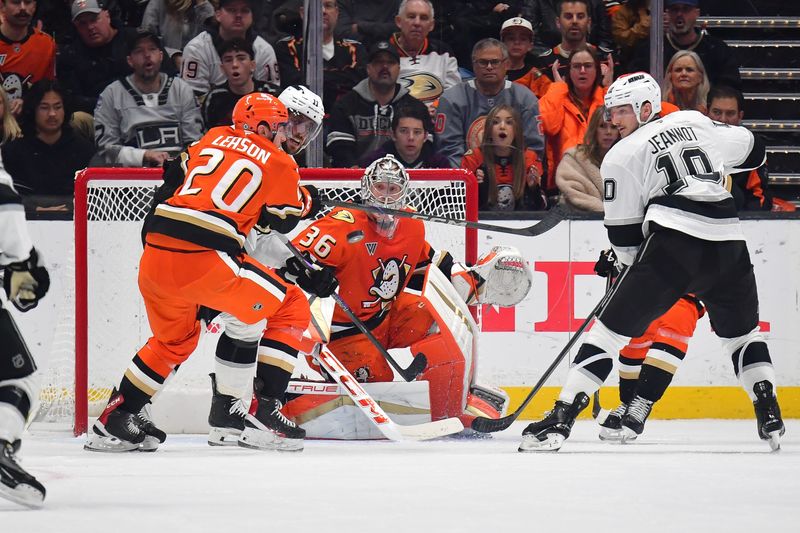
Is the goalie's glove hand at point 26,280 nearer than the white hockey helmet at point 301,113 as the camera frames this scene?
Yes

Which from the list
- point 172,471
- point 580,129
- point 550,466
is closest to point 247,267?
point 172,471

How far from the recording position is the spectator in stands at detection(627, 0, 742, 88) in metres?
6.59

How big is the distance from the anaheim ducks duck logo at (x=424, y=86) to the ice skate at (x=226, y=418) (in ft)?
8.00

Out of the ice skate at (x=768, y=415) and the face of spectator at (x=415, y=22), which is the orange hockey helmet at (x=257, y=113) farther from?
the face of spectator at (x=415, y=22)

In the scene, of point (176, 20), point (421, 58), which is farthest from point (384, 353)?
point (176, 20)

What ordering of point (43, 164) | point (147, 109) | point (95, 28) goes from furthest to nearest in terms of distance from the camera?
point (95, 28)
point (147, 109)
point (43, 164)

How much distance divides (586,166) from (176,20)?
83.8 inches

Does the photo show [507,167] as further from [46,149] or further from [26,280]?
[26,280]

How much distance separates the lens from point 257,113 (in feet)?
14.1

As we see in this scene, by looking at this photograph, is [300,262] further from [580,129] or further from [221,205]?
[580,129]

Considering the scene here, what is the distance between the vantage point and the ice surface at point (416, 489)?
8.63 feet

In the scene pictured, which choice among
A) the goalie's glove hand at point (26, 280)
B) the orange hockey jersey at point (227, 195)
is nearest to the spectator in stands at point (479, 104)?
the orange hockey jersey at point (227, 195)

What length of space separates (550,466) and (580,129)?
2764 millimetres

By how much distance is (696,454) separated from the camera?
13.7 ft
